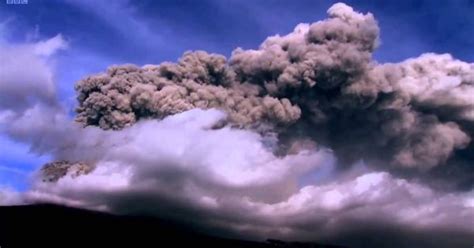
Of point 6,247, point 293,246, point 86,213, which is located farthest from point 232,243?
point 6,247

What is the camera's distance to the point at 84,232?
240 feet

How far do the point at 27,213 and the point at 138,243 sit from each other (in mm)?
19413

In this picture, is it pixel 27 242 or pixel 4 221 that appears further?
pixel 4 221

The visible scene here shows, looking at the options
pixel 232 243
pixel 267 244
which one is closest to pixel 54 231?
pixel 232 243

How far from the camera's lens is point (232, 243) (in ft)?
250

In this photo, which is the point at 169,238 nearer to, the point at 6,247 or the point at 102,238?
the point at 102,238

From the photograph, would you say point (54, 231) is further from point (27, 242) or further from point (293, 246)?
point (293, 246)

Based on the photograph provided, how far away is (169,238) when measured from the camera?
266 feet

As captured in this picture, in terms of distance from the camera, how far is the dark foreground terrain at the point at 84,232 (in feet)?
224

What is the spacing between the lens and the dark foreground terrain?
68.2m

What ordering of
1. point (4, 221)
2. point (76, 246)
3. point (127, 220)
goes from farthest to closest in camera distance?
point (127, 220) → point (4, 221) → point (76, 246)

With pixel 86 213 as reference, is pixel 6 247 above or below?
below

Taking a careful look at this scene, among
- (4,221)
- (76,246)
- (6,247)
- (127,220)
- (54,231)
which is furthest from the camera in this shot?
(127,220)

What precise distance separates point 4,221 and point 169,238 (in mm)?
25744
